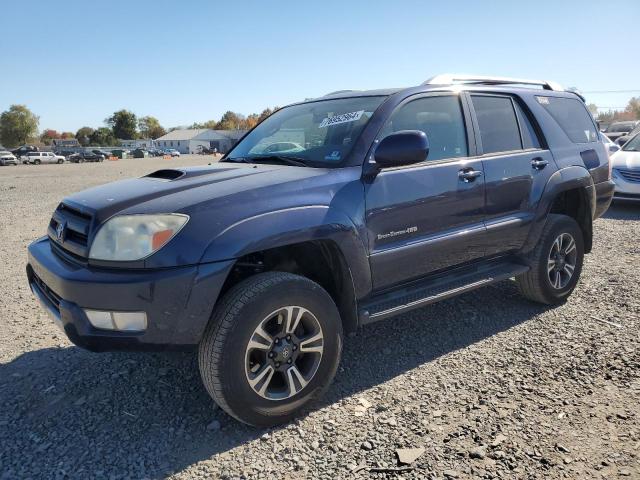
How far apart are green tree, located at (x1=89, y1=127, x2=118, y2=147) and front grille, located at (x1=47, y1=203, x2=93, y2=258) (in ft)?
381

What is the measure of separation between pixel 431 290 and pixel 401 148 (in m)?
1.04

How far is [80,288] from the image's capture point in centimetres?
246

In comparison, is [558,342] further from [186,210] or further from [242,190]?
[186,210]

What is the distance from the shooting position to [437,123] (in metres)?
3.59

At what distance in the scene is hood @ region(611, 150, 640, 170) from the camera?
9.41m

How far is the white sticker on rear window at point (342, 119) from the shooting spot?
11.0ft

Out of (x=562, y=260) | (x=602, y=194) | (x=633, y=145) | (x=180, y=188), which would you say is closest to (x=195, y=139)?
(x=633, y=145)

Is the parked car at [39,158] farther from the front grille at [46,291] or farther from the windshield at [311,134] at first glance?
the front grille at [46,291]

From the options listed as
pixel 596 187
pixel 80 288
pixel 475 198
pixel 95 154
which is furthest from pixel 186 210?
pixel 95 154

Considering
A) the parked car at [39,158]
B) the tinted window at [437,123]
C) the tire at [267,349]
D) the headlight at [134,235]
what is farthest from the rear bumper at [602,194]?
the parked car at [39,158]

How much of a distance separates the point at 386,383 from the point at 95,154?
201 feet

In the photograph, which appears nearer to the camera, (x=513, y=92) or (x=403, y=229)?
(x=403, y=229)

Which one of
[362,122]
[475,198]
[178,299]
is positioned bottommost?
[178,299]

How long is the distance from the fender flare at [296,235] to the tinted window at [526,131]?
207cm
